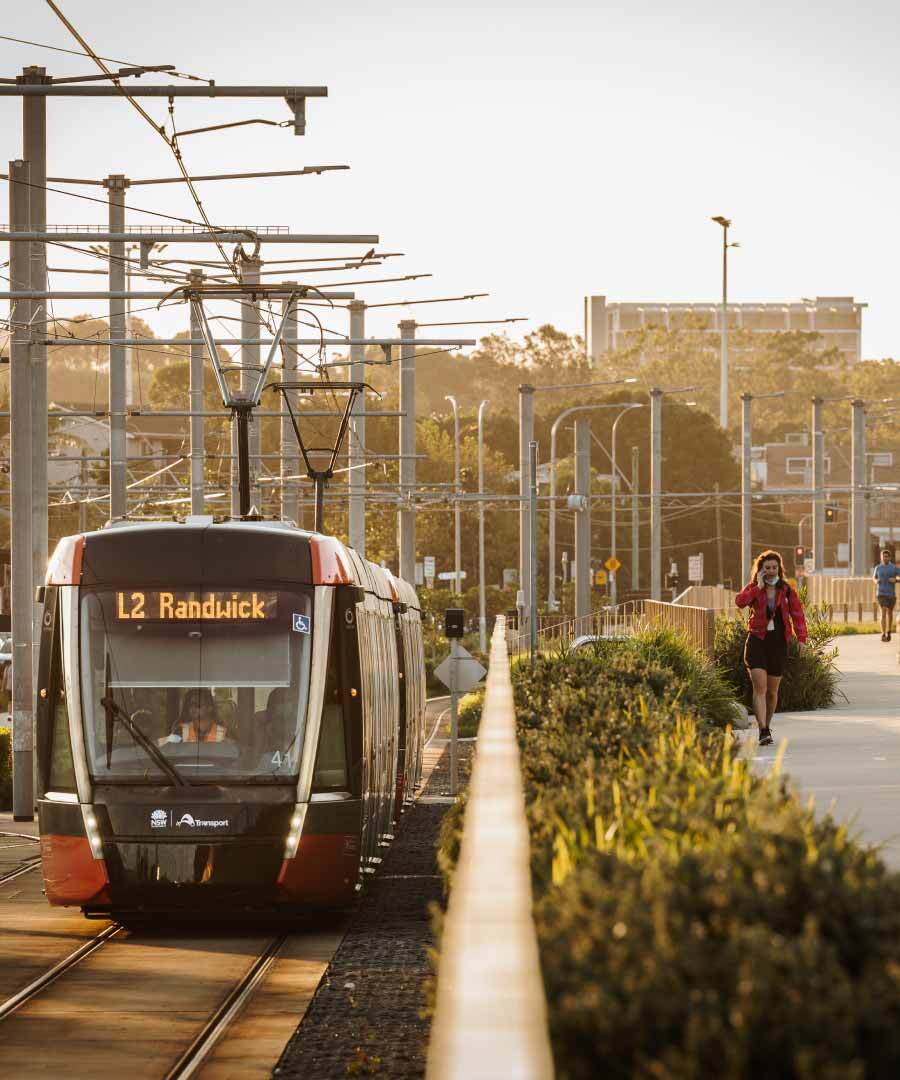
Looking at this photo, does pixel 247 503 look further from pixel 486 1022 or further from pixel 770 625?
pixel 486 1022

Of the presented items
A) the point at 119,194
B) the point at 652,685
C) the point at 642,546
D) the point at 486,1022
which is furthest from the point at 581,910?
the point at 642,546

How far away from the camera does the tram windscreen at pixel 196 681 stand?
1397 cm

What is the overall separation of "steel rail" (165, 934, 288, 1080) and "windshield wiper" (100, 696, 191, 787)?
1.36 meters

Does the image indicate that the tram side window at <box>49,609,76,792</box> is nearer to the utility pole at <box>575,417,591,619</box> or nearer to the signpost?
the signpost

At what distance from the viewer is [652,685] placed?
38.2 feet

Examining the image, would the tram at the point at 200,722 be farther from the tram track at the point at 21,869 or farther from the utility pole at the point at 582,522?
the utility pole at the point at 582,522

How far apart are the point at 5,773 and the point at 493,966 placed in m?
26.4

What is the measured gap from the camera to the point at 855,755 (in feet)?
54.3

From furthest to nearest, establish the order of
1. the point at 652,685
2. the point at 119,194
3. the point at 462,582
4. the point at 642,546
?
the point at 642,546, the point at 462,582, the point at 119,194, the point at 652,685

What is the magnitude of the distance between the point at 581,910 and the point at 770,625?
12.9 m

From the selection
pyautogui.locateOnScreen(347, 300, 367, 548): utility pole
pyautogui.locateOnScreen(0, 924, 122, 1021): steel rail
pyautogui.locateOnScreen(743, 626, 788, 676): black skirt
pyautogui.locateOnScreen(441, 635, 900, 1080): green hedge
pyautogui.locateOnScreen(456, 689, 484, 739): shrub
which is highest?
pyautogui.locateOnScreen(347, 300, 367, 548): utility pole

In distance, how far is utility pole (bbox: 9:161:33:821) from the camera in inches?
950

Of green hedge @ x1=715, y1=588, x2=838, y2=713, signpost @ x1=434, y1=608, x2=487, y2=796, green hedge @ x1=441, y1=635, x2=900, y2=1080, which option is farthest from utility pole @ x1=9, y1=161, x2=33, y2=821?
green hedge @ x1=441, y1=635, x2=900, y2=1080

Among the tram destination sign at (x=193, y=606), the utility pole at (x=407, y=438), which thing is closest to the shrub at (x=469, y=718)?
the utility pole at (x=407, y=438)
